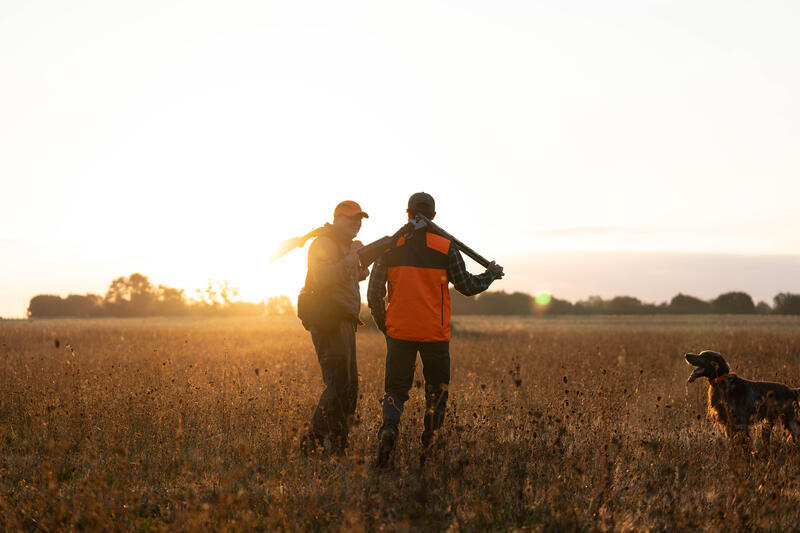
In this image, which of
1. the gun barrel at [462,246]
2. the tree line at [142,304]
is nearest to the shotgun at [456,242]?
the gun barrel at [462,246]

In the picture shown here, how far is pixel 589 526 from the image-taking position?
12.5ft

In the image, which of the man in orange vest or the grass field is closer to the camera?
the grass field

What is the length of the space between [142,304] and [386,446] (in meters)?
59.2

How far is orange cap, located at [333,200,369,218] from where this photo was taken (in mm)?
5336

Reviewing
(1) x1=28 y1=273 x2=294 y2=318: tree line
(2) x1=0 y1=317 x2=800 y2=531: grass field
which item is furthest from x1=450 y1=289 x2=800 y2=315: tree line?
(2) x1=0 y1=317 x2=800 y2=531: grass field

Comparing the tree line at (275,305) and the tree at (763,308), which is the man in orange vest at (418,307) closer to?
the tree line at (275,305)

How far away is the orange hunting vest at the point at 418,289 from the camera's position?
189 inches

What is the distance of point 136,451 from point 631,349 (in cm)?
1349

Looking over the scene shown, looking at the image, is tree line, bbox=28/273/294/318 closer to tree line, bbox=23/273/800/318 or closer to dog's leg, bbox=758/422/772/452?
tree line, bbox=23/273/800/318

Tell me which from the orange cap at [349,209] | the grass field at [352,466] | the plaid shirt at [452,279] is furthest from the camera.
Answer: the orange cap at [349,209]

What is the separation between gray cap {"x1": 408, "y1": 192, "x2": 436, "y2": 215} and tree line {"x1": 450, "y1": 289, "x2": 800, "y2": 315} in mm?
49509

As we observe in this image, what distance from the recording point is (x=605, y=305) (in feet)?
198

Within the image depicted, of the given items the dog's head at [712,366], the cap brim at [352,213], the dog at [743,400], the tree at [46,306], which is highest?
the cap brim at [352,213]

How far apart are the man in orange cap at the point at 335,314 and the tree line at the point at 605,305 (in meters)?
49.2
